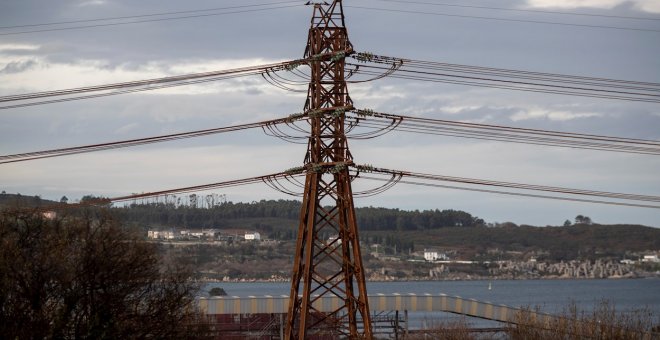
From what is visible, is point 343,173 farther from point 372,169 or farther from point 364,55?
point 364,55

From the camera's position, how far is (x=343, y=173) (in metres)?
34.6

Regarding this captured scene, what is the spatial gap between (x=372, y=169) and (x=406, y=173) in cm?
106

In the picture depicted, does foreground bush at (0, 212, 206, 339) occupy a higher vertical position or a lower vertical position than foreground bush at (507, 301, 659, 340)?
higher

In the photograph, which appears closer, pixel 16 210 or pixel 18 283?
pixel 18 283

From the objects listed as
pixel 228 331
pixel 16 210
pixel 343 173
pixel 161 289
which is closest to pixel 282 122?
pixel 343 173

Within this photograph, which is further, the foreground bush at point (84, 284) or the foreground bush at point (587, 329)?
the foreground bush at point (587, 329)

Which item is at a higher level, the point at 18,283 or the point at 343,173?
the point at 343,173

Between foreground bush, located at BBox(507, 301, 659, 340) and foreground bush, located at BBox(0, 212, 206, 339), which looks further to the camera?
foreground bush, located at BBox(507, 301, 659, 340)

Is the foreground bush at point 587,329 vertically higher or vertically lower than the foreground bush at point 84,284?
lower

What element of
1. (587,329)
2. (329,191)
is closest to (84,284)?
(329,191)

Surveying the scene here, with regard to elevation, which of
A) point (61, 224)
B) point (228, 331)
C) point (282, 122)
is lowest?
point (228, 331)

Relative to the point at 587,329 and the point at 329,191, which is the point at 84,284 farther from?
the point at 587,329

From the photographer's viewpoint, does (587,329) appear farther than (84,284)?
Yes

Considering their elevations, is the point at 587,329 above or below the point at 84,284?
below
